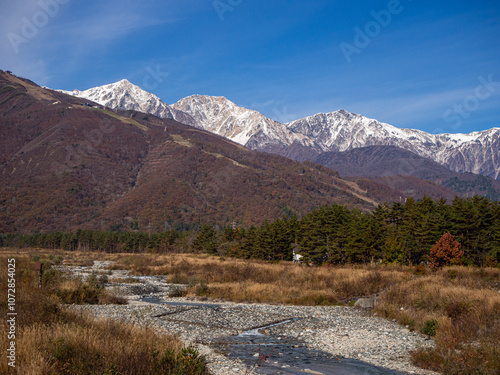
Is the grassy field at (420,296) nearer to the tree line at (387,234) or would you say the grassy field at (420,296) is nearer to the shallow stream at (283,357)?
the shallow stream at (283,357)

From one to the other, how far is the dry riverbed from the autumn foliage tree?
23741 mm

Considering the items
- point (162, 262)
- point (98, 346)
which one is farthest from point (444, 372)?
point (162, 262)

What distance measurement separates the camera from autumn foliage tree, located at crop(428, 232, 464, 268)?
4756 centimetres

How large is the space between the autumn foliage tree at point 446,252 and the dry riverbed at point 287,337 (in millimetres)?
23741

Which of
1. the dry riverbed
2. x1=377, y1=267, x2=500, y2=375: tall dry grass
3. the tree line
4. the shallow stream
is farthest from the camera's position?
the tree line

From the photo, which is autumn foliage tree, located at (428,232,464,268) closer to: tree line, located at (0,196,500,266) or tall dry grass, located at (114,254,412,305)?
tree line, located at (0,196,500,266)

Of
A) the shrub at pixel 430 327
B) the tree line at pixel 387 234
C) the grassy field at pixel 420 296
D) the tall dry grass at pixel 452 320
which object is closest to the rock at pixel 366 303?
the grassy field at pixel 420 296

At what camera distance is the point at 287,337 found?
→ 20.0 meters

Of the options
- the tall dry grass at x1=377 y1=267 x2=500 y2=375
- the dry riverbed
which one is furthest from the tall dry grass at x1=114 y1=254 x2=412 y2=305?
the tall dry grass at x1=377 y1=267 x2=500 y2=375

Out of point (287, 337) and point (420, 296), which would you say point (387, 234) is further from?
point (287, 337)

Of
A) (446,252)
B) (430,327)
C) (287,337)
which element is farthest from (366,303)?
(446,252)

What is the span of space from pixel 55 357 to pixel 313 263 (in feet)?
195

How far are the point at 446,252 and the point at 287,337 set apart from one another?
35.6 meters

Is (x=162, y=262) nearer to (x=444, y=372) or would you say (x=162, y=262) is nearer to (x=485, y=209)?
(x=485, y=209)
